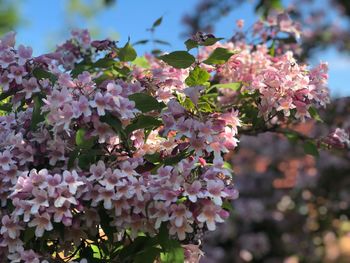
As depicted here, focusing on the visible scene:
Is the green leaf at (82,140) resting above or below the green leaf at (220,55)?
below

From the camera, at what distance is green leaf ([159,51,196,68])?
1247 mm

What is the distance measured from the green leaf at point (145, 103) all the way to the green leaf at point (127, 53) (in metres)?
0.22

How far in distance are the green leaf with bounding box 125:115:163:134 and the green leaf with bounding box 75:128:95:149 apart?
3.8 inches

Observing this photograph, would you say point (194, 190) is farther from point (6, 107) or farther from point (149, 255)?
point (6, 107)

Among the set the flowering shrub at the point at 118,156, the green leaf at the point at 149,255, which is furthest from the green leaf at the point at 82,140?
the green leaf at the point at 149,255

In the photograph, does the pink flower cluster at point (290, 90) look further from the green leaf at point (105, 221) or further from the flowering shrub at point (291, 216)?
the flowering shrub at point (291, 216)

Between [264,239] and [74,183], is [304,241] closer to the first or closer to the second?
[264,239]

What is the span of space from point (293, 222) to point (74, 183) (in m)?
3.80

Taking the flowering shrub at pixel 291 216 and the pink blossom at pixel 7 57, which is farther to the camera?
the flowering shrub at pixel 291 216

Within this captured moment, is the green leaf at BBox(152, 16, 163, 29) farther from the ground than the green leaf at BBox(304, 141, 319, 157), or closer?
farther from the ground

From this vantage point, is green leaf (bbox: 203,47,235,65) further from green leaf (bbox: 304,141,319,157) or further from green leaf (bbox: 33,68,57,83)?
green leaf (bbox: 304,141,319,157)

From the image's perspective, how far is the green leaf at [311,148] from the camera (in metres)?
1.63

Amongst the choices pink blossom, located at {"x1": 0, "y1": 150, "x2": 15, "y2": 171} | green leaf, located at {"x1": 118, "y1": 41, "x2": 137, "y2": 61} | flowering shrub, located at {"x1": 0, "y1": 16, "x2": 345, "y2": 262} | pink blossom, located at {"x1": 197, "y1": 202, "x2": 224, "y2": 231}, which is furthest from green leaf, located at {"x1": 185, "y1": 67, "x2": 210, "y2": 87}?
pink blossom, located at {"x1": 0, "y1": 150, "x2": 15, "y2": 171}

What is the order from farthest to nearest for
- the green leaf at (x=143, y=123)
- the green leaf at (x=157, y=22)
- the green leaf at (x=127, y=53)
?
the green leaf at (x=157, y=22), the green leaf at (x=127, y=53), the green leaf at (x=143, y=123)
